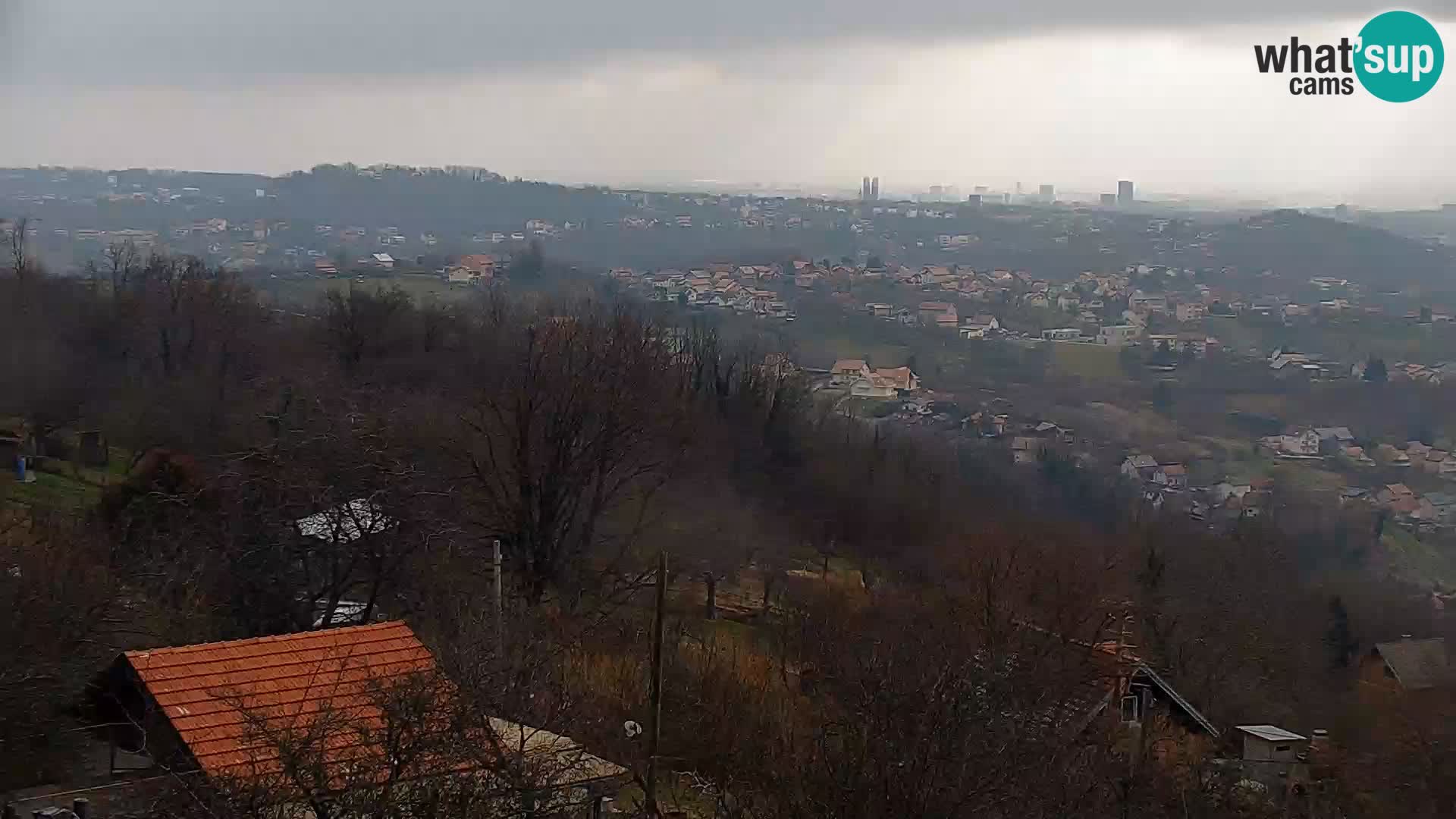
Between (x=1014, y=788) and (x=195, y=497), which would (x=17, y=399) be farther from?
(x=1014, y=788)

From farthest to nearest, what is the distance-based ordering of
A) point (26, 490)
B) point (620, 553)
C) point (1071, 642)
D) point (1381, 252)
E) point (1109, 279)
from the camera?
1. point (1109, 279)
2. point (1381, 252)
3. point (620, 553)
4. point (26, 490)
5. point (1071, 642)

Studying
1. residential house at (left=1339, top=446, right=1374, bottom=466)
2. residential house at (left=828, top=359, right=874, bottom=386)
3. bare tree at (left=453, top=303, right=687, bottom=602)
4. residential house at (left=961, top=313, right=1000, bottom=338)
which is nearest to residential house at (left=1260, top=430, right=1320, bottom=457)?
residential house at (left=1339, top=446, right=1374, bottom=466)

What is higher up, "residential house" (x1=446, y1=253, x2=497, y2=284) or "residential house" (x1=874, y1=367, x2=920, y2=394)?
"residential house" (x1=446, y1=253, x2=497, y2=284)

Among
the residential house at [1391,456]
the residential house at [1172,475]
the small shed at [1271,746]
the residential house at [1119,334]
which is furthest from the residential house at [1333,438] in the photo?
the small shed at [1271,746]

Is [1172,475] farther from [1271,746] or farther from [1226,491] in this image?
[1271,746]

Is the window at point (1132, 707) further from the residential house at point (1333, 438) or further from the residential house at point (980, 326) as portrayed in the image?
the residential house at point (980, 326)

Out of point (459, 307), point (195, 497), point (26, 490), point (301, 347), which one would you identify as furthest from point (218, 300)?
Answer: point (195, 497)

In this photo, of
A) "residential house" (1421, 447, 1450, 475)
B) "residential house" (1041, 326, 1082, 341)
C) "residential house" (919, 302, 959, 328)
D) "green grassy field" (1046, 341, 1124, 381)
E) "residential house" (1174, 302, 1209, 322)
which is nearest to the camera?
"residential house" (1421, 447, 1450, 475)

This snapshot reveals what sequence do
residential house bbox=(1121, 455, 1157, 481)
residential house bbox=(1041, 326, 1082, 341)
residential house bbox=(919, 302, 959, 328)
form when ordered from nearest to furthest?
residential house bbox=(1121, 455, 1157, 481) < residential house bbox=(1041, 326, 1082, 341) < residential house bbox=(919, 302, 959, 328)

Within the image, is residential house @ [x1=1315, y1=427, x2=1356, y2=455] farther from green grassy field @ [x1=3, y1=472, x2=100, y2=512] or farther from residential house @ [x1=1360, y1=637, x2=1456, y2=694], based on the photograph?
green grassy field @ [x1=3, y1=472, x2=100, y2=512]
